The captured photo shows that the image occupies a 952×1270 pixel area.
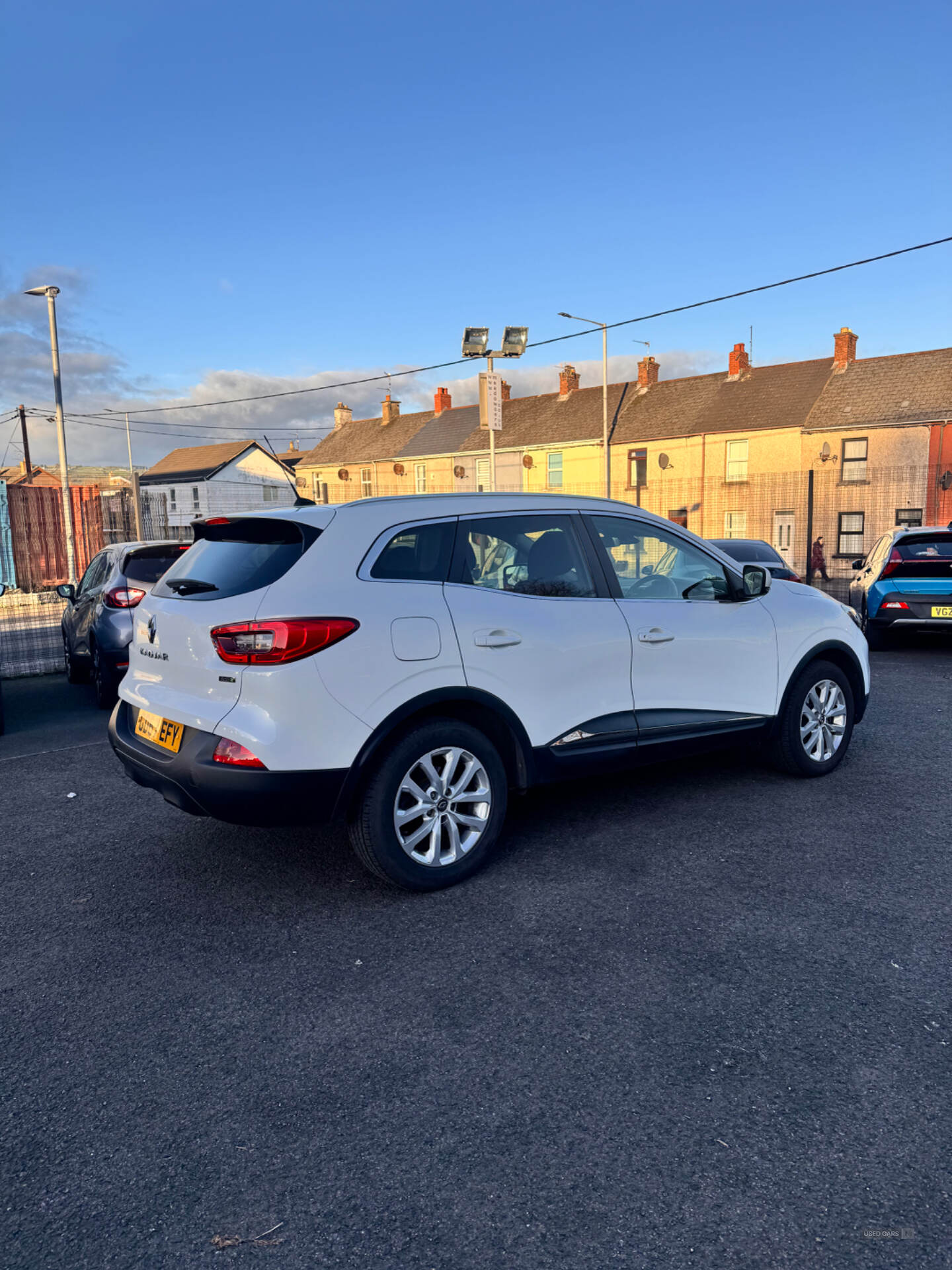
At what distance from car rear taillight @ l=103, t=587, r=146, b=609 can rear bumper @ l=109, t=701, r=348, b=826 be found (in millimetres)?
4597

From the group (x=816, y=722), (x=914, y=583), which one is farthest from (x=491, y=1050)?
(x=914, y=583)

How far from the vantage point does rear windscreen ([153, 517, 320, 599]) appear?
3.85 metres

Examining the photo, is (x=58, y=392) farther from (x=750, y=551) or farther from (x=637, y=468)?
(x=637, y=468)

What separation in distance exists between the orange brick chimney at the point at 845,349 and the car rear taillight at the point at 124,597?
107ft

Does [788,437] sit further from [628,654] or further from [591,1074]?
[591,1074]

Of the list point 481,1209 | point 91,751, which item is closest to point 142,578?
point 91,751

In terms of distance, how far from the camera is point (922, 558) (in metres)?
10.6

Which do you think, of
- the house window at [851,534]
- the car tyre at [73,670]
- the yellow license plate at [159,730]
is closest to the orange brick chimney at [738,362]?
the house window at [851,534]

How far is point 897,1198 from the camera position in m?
2.17

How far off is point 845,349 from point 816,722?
33241 mm

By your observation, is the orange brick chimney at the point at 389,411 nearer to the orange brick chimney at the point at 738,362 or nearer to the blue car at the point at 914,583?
the orange brick chimney at the point at 738,362

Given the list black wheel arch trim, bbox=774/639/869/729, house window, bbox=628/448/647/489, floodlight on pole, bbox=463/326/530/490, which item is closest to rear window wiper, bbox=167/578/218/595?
black wheel arch trim, bbox=774/639/869/729

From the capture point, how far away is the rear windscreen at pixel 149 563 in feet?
26.8

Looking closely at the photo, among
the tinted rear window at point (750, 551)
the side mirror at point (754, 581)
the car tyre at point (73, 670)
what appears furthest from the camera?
the tinted rear window at point (750, 551)
